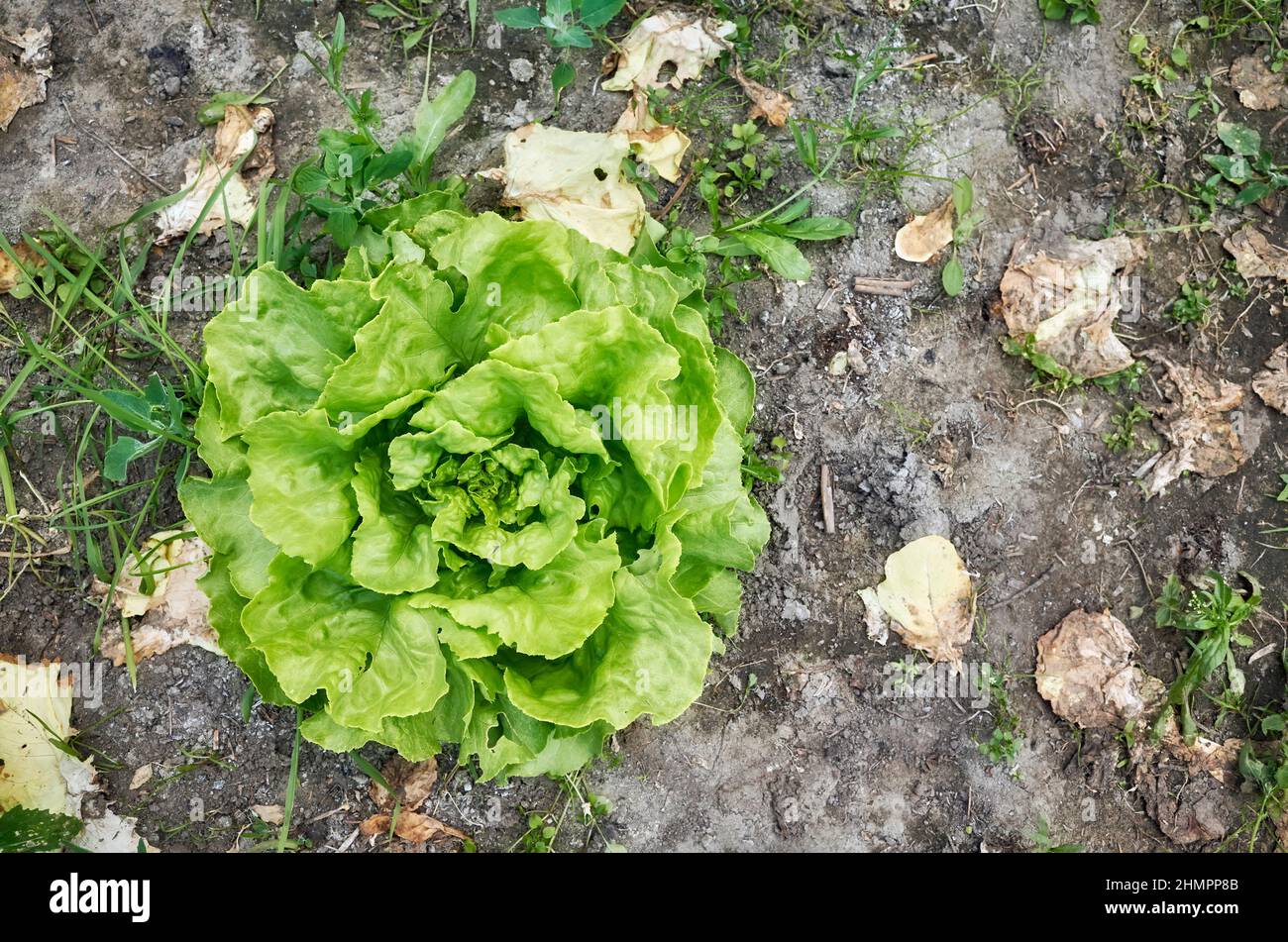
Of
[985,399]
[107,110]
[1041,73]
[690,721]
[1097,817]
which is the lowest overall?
[1097,817]

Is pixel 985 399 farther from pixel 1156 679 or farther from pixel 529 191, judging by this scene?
pixel 529 191

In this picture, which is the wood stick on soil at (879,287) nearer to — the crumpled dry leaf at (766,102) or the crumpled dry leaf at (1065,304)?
the crumpled dry leaf at (1065,304)

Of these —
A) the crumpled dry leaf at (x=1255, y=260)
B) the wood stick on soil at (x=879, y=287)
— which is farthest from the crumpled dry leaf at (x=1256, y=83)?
the wood stick on soil at (x=879, y=287)

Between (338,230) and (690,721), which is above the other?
(338,230)

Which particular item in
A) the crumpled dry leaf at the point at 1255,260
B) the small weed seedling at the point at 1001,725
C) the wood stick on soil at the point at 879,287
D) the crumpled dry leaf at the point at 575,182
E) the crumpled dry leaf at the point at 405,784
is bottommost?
the crumpled dry leaf at the point at 405,784
